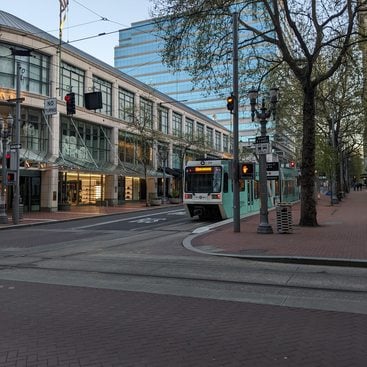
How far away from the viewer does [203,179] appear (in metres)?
23.7

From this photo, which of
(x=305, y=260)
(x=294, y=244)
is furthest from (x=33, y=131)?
(x=305, y=260)

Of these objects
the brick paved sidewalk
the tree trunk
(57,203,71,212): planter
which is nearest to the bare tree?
the tree trunk

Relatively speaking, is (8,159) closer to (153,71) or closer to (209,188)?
(209,188)

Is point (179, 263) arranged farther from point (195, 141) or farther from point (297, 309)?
point (195, 141)

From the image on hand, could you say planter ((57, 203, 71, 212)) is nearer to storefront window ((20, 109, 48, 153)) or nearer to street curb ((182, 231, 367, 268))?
storefront window ((20, 109, 48, 153))

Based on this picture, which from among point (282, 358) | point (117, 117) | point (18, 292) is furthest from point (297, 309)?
point (117, 117)

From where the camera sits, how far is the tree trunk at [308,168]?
19156mm

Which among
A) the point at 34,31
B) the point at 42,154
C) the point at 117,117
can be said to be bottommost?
the point at 42,154

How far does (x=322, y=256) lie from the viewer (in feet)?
37.2

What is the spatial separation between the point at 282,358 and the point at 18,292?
5153 millimetres

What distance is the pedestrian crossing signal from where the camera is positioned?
58.0 ft

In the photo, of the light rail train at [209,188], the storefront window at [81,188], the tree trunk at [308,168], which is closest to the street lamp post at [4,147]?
the light rail train at [209,188]

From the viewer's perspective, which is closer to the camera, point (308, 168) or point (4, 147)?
point (308, 168)

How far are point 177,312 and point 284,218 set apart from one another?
10791 millimetres
